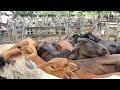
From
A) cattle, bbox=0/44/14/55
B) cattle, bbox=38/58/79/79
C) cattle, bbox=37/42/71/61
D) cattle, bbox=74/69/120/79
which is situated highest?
cattle, bbox=0/44/14/55

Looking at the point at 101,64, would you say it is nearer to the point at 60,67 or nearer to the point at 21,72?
the point at 60,67

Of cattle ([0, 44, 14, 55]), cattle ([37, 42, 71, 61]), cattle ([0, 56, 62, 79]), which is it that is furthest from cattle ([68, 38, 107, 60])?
cattle ([0, 44, 14, 55])

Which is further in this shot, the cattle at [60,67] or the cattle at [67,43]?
the cattle at [67,43]

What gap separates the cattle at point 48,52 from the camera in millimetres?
7117

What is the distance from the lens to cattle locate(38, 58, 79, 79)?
698cm

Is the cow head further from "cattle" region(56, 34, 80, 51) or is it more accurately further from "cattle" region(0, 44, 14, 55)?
"cattle" region(56, 34, 80, 51)

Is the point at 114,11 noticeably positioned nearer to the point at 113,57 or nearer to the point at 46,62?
the point at 113,57

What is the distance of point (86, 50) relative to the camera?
280 inches

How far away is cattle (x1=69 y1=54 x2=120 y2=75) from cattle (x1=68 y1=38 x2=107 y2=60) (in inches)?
2.4

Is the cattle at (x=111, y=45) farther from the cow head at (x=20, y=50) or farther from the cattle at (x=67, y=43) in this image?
the cow head at (x=20, y=50)

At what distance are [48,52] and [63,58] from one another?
25 cm

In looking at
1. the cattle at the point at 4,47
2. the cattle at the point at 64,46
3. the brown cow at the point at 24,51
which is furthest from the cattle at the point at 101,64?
the cattle at the point at 4,47
